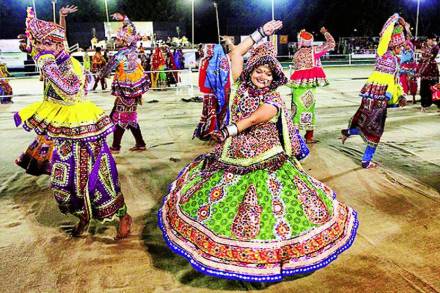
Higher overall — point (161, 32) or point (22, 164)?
point (161, 32)

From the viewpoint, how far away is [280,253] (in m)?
2.73

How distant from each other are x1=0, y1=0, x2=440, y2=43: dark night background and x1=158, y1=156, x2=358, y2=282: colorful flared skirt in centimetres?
3284

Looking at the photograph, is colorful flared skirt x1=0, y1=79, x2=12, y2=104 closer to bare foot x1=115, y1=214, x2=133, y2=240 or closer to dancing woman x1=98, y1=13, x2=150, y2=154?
dancing woman x1=98, y1=13, x2=150, y2=154

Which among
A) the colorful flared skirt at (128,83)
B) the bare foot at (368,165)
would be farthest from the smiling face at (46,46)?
the bare foot at (368,165)

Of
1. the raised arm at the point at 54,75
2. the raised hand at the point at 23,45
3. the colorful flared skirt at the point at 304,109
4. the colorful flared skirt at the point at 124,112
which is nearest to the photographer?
the raised arm at the point at 54,75

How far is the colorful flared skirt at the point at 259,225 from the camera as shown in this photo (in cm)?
272

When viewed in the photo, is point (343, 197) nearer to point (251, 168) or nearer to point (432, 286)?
point (432, 286)

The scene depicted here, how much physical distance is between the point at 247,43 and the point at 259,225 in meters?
1.57

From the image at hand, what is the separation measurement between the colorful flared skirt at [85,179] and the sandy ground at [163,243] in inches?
15.4

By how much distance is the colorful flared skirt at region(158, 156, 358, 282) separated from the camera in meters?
2.72

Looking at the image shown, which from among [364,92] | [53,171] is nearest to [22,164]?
[53,171]

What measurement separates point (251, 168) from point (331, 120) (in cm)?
655

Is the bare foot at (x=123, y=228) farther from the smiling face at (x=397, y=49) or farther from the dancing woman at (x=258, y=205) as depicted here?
the smiling face at (x=397, y=49)

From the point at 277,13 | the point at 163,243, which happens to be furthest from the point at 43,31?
the point at 277,13
